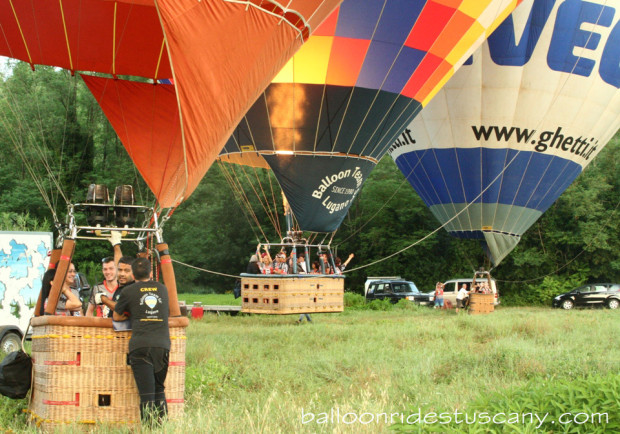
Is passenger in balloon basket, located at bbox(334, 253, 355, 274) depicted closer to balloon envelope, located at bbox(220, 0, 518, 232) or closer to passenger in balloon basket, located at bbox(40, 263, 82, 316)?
balloon envelope, located at bbox(220, 0, 518, 232)

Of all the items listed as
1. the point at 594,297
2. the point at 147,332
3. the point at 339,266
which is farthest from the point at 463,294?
the point at 147,332

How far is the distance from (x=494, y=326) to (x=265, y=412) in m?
8.07

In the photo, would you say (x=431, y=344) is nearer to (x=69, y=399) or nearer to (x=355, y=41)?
(x=355, y=41)

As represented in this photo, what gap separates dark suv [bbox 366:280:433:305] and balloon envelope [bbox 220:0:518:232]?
11653 millimetres

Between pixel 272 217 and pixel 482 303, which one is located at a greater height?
pixel 272 217

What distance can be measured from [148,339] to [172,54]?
2.61 m

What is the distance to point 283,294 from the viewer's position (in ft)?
43.9

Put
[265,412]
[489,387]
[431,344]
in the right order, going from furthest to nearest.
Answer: [431,344], [489,387], [265,412]

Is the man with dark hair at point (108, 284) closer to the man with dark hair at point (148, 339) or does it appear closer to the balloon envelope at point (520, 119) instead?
the man with dark hair at point (148, 339)

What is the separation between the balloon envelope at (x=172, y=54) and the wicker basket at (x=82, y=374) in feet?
6.56

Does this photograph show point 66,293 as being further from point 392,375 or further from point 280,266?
point 280,266

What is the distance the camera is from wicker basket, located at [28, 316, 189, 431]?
5559 millimetres

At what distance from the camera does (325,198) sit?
14.5m

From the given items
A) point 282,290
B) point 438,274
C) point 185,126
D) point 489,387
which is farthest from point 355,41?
point 438,274
